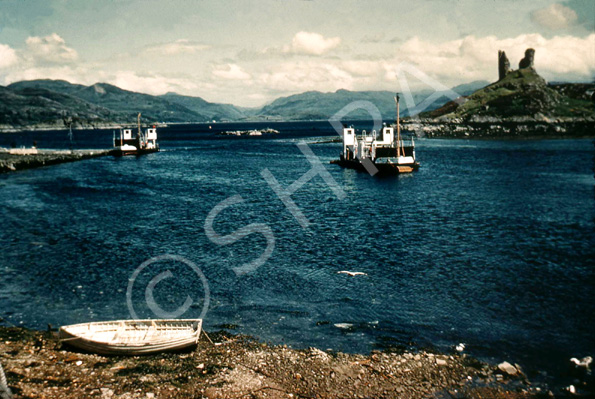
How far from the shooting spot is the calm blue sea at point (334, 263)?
20.9 meters

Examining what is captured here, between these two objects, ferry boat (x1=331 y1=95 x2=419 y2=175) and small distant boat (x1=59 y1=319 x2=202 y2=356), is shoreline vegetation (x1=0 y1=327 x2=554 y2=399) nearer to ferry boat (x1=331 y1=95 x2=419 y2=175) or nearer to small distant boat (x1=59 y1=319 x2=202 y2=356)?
small distant boat (x1=59 y1=319 x2=202 y2=356)

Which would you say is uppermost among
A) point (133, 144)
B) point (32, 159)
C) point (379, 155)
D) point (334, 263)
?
point (133, 144)

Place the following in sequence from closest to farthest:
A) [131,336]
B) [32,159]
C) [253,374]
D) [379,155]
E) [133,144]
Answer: [253,374]
[131,336]
[379,155]
[32,159]
[133,144]

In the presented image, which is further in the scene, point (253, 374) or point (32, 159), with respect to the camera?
point (32, 159)

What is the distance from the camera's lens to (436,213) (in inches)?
1895

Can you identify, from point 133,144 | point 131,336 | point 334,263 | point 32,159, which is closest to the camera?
point 131,336

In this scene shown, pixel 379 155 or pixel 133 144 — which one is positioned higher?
pixel 133 144

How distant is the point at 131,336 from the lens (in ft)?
59.9

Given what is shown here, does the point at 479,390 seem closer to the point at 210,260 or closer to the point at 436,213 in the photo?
the point at 210,260

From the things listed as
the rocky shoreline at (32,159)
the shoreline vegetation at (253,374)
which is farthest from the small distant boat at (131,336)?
the rocky shoreline at (32,159)

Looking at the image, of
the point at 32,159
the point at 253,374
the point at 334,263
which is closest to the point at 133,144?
the point at 32,159

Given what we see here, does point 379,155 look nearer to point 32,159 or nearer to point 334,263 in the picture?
point 334,263

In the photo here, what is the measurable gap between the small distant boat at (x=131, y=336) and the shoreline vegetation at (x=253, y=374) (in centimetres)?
38

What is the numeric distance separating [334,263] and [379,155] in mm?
61490
